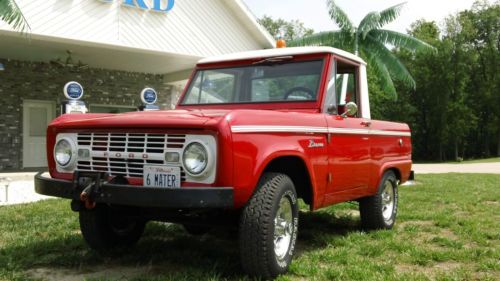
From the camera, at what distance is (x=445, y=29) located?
150 ft

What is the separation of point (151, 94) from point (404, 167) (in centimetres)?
960

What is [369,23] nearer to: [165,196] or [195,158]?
[195,158]

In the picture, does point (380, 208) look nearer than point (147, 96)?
Yes

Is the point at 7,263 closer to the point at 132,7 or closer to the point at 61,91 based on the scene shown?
the point at 132,7

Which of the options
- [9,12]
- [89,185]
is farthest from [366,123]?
[9,12]

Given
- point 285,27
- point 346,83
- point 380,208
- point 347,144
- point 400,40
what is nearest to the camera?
point 347,144

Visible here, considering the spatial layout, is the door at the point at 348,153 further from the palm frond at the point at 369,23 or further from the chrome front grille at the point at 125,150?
the palm frond at the point at 369,23

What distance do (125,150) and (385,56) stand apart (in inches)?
720

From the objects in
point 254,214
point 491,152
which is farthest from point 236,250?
point 491,152

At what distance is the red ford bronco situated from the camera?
133 inches

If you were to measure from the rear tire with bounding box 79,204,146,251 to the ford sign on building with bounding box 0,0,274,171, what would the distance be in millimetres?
8094

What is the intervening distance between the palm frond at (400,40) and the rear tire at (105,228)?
17.4 m

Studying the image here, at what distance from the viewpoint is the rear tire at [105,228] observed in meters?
4.51

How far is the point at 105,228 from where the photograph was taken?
4.63 m
